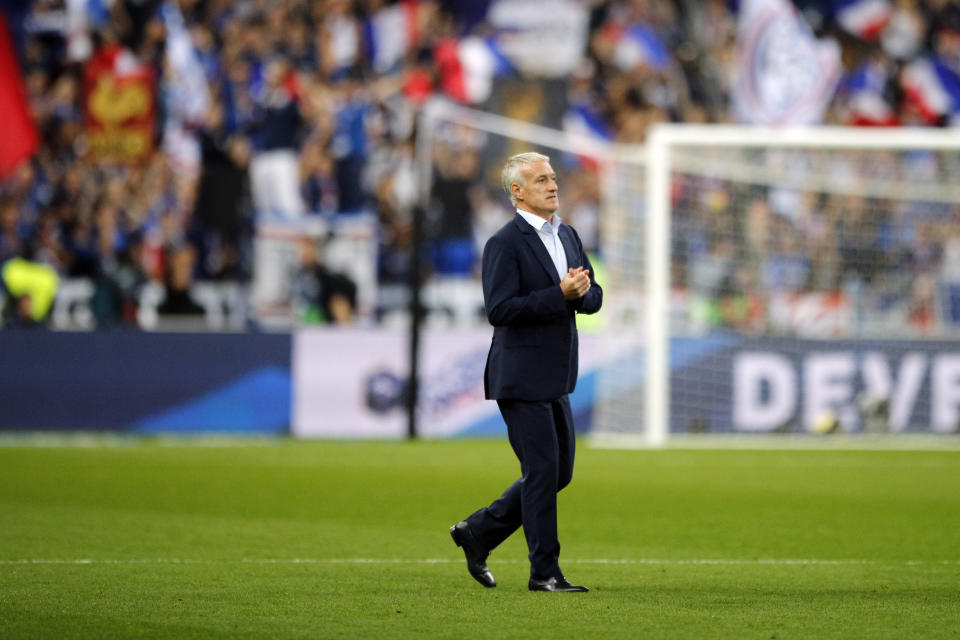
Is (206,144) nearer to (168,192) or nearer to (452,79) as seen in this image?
(168,192)

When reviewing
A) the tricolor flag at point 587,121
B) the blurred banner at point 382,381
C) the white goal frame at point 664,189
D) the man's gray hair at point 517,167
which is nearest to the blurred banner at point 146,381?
the blurred banner at point 382,381

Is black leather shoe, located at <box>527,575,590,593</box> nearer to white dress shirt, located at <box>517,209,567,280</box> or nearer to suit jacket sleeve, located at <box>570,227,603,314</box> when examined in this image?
suit jacket sleeve, located at <box>570,227,603,314</box>

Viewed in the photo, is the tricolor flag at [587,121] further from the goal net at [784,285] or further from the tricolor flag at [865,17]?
the tricolor flag at [865,17]

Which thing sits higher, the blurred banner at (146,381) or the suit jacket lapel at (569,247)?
the suit jacket lapel at (569,247)

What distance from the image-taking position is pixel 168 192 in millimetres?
19391

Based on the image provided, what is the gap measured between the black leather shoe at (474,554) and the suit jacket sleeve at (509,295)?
0.90 m

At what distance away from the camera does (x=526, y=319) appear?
245 inches

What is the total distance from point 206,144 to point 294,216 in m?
2.16

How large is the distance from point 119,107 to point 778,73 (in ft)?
27.3

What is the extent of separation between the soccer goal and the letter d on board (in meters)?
0.01

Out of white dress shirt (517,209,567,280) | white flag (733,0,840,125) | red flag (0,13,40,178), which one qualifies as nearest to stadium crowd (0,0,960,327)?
red flag (0,13,40,178)

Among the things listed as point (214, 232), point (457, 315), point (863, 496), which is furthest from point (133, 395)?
point (863, 496)

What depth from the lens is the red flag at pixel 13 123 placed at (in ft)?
65.0

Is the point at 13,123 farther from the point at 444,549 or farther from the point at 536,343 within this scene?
the point at 536,343
